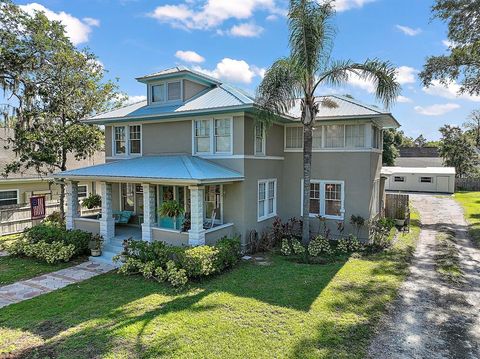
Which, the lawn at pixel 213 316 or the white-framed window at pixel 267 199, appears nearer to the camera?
the lawn at pixel 213 316

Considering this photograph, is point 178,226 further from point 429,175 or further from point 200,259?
point 429,175

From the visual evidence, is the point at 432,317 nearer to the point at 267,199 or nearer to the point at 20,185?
the point at 267,199

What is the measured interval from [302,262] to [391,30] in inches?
391

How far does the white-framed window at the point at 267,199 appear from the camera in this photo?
14.0 metres

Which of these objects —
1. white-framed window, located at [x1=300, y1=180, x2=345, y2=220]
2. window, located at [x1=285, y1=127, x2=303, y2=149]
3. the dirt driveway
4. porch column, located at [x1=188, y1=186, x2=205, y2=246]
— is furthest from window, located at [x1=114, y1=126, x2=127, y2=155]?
the dirt driveway

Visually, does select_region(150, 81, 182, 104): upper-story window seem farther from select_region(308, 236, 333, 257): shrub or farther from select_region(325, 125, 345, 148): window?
select_region(308, 236, 333, 257): shrub

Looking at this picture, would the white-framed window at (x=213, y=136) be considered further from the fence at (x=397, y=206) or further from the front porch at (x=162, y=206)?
the fence at (x=397, y=206)

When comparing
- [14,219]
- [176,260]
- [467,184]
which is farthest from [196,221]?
[467,184]

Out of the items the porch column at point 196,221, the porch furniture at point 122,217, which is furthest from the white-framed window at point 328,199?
the porch furniture at point 122,217

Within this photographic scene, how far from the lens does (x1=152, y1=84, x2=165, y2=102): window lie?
604 inches

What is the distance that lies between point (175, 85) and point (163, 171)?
5177mm

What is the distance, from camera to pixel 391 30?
12.6 metres

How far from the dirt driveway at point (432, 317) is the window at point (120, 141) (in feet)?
43.9

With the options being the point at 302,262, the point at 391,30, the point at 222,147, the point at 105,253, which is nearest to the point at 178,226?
the point at 105,253
